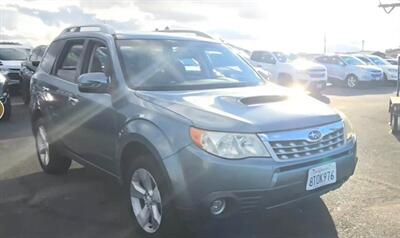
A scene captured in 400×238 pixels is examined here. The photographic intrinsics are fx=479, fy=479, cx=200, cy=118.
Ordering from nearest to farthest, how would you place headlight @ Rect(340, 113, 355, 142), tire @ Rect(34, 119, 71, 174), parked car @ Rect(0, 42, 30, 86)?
headlight @ Rect(340, 113, 355, 142), tire @ Rect(34, 119, 71, 174), parked car @ Rect(0, 42, 30, 86)

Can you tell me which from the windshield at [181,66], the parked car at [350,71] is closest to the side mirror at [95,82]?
the windshield at [181,66]

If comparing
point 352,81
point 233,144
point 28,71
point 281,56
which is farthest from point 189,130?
point 352,81

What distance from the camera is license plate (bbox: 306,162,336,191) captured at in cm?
377

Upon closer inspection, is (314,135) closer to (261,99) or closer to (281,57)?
(261,99)

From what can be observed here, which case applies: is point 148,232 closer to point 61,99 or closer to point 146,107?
point 146,107

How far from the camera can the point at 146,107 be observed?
13.3 ft

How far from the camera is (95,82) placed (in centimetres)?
454

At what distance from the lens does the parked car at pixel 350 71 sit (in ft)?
73.1

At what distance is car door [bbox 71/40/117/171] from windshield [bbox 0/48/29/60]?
47.2 feet

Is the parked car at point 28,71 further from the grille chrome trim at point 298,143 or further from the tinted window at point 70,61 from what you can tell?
the grille chrome trim at point 298,143

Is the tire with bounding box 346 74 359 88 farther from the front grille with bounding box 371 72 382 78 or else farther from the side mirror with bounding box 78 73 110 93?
the side mirror with bounding box 78 73 110 93

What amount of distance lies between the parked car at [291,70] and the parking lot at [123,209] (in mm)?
11409

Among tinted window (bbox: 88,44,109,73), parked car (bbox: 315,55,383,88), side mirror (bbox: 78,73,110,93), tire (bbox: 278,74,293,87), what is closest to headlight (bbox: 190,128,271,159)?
side mirror (bbox: 78,73,110,93)

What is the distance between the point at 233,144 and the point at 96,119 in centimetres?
179
